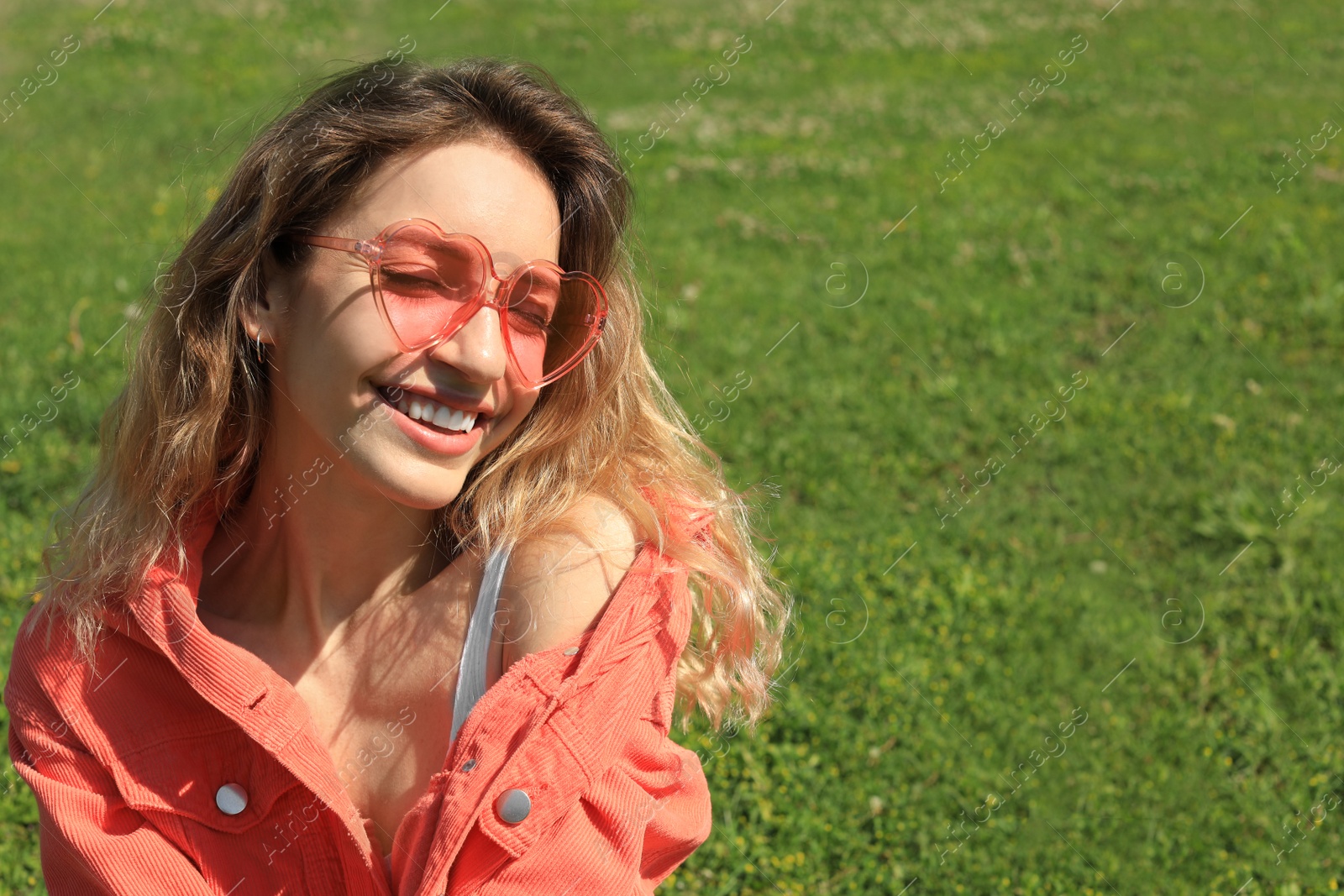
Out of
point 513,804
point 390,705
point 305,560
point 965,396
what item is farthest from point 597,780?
point 965,396

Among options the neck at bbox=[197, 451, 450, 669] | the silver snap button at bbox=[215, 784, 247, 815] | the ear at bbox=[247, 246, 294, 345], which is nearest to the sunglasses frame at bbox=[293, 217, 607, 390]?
the ear at bbox=[247, 246, 294, 345]

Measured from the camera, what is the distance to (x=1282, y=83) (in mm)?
11531

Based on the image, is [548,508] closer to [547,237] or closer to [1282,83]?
[547,237]

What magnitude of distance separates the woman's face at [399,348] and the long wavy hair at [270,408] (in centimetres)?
7

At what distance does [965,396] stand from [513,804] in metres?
4.80

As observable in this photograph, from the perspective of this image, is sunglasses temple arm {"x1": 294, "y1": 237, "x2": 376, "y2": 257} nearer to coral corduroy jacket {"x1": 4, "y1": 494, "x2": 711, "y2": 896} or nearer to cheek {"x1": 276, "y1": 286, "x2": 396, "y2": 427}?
cheek {"x1": 276, "y1": 286, "x2": 396, "y2": 427}

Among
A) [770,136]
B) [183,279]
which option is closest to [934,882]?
[183,279]

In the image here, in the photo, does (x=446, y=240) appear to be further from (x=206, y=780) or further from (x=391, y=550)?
(x=206, y=780)

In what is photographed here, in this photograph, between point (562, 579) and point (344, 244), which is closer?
point (344, 244)

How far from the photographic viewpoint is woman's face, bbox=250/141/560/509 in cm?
210

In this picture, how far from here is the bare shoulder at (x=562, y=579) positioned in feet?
7.20

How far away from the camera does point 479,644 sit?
7.61 ft

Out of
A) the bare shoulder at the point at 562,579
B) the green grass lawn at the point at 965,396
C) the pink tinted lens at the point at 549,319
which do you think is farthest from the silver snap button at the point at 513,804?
the green grass lawn at the point at 965,396

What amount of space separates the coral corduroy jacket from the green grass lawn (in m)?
0.99
